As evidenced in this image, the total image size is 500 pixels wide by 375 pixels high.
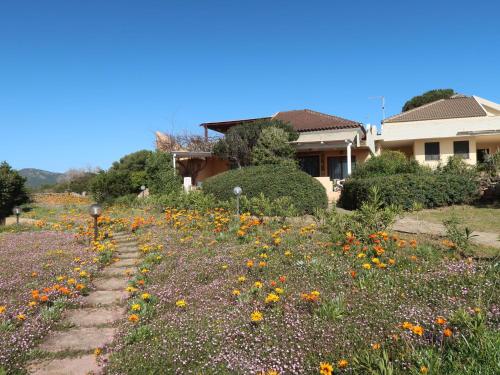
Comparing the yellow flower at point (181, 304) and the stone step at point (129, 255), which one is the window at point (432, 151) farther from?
the yellow flower at point (181, 304)

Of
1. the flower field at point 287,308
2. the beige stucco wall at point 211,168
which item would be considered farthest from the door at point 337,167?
the flower field at point 287,308

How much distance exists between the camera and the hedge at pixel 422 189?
39.9 feet

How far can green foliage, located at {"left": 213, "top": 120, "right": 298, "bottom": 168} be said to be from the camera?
18438 millimetres

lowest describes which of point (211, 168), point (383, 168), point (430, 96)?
point (383, 168)

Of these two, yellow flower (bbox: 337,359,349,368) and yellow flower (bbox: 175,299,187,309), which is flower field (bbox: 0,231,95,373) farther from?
yellow flower (bbox: 337,359,349,368)

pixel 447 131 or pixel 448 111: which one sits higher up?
pixel 448 111

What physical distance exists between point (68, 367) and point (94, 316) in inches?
39.8

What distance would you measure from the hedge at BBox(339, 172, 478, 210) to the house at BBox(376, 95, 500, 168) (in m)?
7.20

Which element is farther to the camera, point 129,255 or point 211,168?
point 211,168

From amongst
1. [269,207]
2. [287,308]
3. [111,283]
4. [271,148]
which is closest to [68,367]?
[287,308]

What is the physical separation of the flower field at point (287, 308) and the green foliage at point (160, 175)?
1184 cm

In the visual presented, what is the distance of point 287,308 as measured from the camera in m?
3.41

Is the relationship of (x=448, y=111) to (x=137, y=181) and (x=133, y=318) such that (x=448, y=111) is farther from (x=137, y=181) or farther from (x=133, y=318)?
(x=133, y=318)

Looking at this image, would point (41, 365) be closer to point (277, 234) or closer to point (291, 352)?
point (291, 352)
